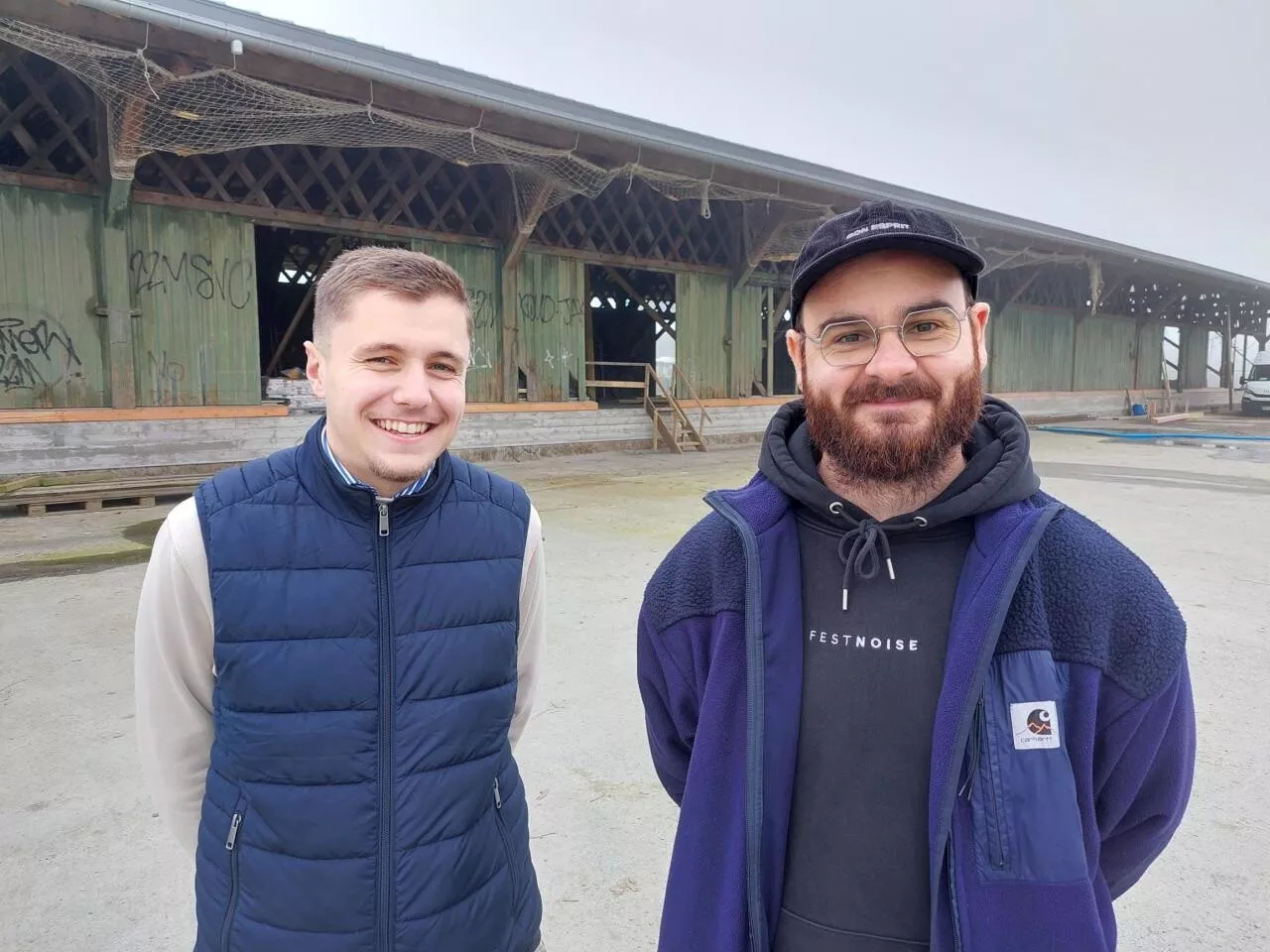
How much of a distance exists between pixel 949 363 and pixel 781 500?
0.35 meters

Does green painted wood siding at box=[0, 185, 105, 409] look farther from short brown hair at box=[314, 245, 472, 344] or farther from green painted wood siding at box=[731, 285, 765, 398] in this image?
green painted wood siding at box=[731, 285, 765, 398]

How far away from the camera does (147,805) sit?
2650mm

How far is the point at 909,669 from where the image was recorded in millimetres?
1177

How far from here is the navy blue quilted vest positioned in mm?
1310

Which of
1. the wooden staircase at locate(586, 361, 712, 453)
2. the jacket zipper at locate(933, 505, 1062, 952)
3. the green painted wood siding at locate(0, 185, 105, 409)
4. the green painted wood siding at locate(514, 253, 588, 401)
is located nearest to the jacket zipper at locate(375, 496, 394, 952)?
the jacket zipper at locate(933, 505, 1062, 952)

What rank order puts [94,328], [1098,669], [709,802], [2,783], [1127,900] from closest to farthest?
[1098,669] → [709,802] → [1127,900] → [2,783] → [94,328]

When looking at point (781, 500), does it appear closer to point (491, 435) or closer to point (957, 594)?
point (957, 594)

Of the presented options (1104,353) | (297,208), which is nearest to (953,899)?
(297,208)

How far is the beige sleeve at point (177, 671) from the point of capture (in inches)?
53.0

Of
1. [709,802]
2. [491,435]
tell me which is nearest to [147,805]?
[709,802]

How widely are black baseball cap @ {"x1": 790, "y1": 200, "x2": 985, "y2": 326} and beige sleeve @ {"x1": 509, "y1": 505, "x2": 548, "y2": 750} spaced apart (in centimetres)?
76

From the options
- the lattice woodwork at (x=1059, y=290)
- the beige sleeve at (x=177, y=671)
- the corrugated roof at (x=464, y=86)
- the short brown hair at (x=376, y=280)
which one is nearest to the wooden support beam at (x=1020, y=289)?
the lattice woodwork at (x=1059, y=290)

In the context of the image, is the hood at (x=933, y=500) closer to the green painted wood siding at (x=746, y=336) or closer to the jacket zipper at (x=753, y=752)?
the jacket zipper at (x=753, y=752)

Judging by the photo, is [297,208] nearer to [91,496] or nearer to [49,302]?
[49,302]
